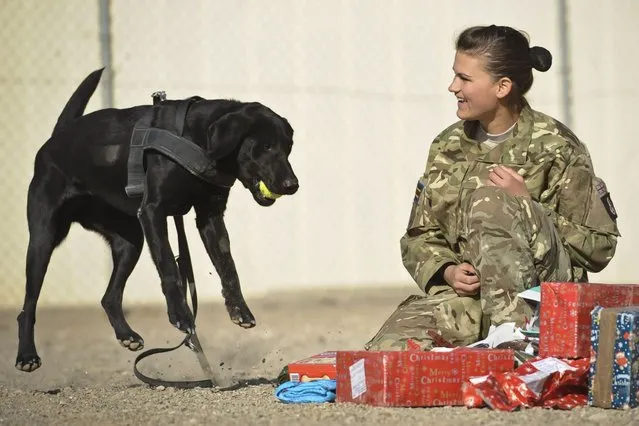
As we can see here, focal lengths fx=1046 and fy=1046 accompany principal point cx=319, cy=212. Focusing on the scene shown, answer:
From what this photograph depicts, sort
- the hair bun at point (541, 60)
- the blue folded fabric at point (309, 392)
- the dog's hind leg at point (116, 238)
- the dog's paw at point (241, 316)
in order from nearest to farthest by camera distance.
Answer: the blue folded fabric at point (309, 392) < the hair bun at point (541, 60) < the dog's paw at point (241, 316) < the dog's hind leg at point (116, 238)

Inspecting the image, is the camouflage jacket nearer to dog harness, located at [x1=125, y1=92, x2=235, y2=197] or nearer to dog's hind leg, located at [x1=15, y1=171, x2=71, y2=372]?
dog harness, located at [x1=125, y1=92, x2=235, y2=197]

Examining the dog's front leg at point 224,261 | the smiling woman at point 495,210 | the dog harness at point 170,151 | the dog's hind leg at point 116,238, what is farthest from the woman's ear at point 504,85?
the dog's hind leg at point 116,238

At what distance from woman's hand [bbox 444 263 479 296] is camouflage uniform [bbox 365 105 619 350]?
45mm

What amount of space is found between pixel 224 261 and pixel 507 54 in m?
1.40

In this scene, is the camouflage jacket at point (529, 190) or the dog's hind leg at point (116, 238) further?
the dog's hind leg at point (116, 238)

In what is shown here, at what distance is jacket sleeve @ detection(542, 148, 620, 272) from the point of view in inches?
144

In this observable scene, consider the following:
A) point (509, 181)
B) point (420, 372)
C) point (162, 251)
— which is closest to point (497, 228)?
point (509, 181)

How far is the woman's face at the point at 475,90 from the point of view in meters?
3.86

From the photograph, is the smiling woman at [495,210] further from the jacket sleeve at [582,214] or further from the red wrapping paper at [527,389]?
the red wrapping paper at [527,389]

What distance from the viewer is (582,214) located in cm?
369

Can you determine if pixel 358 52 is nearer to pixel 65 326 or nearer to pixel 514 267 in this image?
pixel 65 326

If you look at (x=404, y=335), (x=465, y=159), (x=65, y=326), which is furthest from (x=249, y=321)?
(x=65, y=326)

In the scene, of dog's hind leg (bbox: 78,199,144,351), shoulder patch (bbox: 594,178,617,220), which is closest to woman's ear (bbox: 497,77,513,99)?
shoulder patch (bbox: 594,178,617,220)

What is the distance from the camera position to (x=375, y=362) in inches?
121
